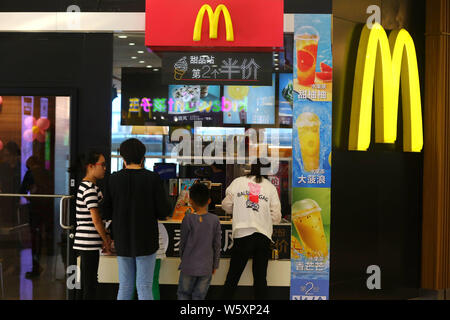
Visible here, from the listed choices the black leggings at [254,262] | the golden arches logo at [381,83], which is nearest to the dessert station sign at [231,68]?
the golden arches logo at [381,83]

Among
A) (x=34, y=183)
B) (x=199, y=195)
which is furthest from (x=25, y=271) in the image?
(x=199, y=195)

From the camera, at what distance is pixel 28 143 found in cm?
551

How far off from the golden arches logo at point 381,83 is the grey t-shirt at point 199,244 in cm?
190

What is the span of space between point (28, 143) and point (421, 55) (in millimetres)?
4535

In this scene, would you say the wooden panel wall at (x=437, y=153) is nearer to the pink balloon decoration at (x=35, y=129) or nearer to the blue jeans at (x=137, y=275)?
the blue jeans at (x=137, y=275)

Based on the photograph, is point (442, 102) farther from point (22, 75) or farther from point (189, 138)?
point (22, 75)

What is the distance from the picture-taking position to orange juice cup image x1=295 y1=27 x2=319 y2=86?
5324 millimetres

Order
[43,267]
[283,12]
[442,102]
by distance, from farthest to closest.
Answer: [442,102] → [43,267] → [283,12]

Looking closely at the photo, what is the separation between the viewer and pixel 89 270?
15.1 ft

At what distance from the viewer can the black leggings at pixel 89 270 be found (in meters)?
4.59

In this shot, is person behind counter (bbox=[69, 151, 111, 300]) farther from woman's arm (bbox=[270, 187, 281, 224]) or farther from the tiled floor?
woman's arm (bbox=[270, 187, 281, 224])

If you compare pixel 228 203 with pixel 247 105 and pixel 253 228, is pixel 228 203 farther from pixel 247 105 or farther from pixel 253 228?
pixel 247 105

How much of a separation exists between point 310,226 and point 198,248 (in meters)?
1.43

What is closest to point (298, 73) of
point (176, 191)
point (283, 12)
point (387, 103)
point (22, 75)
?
point (283, 12)
